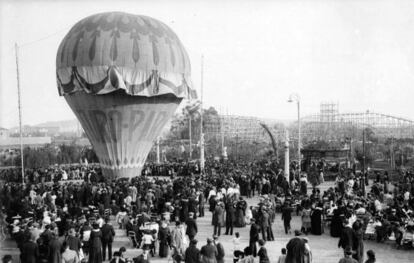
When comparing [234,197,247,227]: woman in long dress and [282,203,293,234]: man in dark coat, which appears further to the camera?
[234,197,247,227]: woman in long dress

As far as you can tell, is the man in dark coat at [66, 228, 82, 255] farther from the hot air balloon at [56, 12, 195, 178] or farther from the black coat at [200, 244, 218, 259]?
the hot air balloon at [56, 12, 195, 178]

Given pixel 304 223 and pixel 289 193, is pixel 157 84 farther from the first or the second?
pixel 304 223

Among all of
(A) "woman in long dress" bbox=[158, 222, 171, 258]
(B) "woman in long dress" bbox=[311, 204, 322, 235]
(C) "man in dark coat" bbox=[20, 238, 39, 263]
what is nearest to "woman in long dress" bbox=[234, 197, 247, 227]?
(B) "woman in long dress" bbox=[311, 204, 322, 235]

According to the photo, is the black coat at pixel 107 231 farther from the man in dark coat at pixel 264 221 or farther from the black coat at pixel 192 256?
the man in dark coat at pixel 264 221

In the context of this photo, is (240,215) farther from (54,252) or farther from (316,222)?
(54,252)

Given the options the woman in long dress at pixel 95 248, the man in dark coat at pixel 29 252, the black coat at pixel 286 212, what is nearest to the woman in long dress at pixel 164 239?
the woman in long dress at pixel 95 248

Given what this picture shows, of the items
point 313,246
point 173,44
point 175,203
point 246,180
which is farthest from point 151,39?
point 313,246
